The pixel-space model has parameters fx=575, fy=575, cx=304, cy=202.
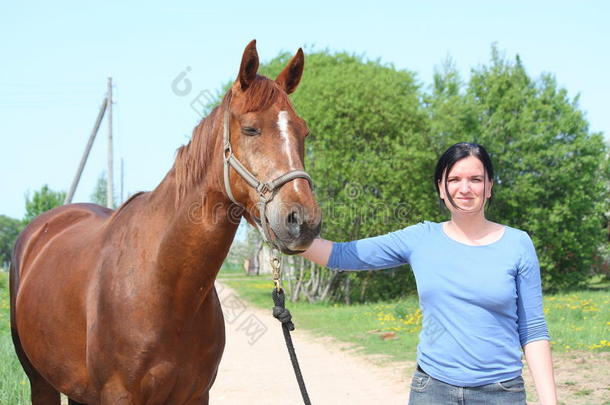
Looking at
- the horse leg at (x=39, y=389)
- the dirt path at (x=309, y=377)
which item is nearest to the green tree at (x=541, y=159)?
the dirt path at (x=309, y=377)

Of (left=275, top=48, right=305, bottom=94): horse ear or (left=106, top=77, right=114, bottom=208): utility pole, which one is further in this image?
(left=106, top=77, right=114, bottom=208): utility pole

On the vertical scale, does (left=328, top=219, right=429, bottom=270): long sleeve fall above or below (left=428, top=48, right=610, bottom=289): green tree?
below

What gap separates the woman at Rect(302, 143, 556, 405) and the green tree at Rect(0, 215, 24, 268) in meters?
71.9

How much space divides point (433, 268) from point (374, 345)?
23.9ft

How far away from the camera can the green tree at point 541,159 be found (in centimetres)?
1917

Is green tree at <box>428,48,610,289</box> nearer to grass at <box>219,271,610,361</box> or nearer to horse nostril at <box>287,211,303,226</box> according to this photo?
grass at <box>219,271,610,361</box>

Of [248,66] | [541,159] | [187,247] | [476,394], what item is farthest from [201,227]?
[541,159]

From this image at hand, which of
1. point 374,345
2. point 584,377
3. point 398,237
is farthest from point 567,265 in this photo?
point 398,237

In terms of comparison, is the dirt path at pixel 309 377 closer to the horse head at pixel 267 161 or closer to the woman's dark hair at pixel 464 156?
the horse head at pixel 267 161

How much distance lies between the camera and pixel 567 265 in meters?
20.6

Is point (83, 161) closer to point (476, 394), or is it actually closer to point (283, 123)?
point (283, 123)

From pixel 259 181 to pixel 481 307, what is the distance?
3.19 ft

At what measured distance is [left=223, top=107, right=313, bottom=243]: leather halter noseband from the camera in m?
2.20

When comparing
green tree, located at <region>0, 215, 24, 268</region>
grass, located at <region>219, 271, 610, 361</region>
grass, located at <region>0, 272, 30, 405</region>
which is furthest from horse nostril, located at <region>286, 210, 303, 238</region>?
green tree, located at <region>0, 215, 24, 268</region>
